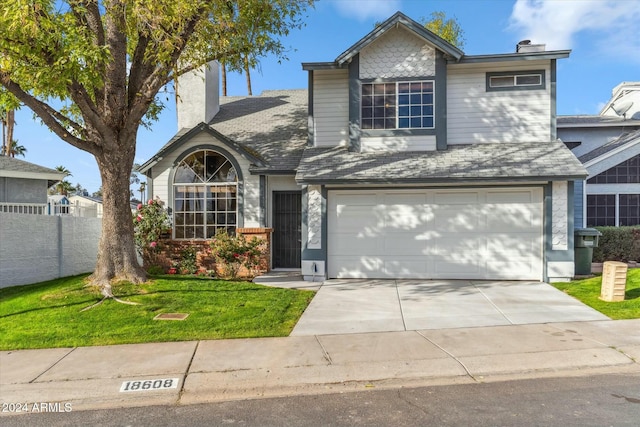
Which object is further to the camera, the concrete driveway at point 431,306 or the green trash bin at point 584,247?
the green trash bin at point 584,247

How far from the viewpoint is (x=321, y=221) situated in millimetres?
11039

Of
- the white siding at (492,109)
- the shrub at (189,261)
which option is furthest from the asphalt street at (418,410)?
the white siding at (492,109)

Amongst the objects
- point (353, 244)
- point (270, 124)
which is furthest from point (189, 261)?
point (270, 124)

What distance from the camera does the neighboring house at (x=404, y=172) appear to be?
34.8 ft

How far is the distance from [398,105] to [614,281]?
6831 millimetres

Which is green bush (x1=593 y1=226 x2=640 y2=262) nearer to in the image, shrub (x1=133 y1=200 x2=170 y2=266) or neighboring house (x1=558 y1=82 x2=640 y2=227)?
neighboring house (x1=558 y1=82 x2=640 y2=227)

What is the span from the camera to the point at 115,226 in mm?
9688

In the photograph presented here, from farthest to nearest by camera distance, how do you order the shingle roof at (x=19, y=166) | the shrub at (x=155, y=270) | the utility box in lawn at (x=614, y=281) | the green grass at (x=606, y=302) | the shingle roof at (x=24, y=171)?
1. the shingle roof at (x=19, y=166)
2. the shingle roof at (x=24, y=171)
3. the shrub at (x=155, y=270)
4. the utility box in lawn at (x=614, y=281)
5. the green grass at (x=606, y=302)

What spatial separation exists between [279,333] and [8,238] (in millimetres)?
8333

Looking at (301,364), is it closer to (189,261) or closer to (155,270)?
(189,261)

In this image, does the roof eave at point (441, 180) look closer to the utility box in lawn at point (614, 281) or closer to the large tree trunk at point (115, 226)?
the utility box in lawn at point (614, 281)

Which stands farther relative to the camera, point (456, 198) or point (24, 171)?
point (24, 171)

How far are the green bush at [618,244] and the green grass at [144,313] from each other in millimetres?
10181

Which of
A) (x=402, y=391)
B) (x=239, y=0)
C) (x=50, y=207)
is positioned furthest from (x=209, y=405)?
(x=50, y=207)
